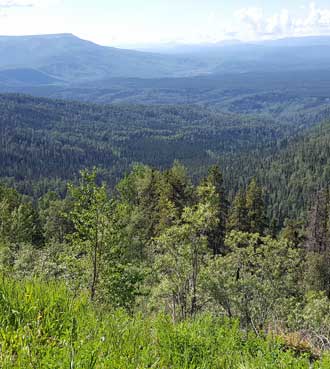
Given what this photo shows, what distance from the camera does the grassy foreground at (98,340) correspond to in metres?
3.45

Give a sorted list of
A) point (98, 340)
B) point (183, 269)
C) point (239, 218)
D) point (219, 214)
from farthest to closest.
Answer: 1. point (219, 214)
2. point (239, 218)
3. point (183, 269)
4. point (98, 340)

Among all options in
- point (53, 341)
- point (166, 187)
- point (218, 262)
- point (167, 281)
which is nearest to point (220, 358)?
point (53, 341)

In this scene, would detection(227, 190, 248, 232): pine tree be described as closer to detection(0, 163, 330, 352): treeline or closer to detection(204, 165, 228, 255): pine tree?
detection(204, 165, 228, 255): pine tree

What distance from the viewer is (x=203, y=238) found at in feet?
55.4

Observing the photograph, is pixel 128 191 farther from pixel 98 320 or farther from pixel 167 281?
pixel 98 320

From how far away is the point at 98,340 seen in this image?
3.86 m

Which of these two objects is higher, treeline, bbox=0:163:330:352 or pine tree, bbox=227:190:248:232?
treeline, bbox=0:163:330:352

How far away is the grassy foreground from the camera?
345cm

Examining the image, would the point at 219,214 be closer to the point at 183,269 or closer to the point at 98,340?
the point at 183,269

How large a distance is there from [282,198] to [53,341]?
4830 inches

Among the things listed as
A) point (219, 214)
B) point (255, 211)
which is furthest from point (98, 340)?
point (255, 211)

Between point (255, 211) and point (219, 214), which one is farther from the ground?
point (255, 211)

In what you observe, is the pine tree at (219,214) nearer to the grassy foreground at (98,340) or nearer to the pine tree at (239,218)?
the pine tree at (239,218)

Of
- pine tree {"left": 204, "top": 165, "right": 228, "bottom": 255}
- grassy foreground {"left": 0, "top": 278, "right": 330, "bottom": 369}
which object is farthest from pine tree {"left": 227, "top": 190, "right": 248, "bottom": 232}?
grassy foreground {"left": 0, "top": 278, "right": 330, "bottom": 369}
